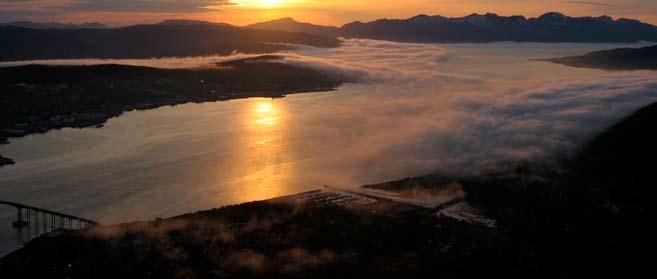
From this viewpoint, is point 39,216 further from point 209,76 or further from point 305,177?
point 209,76

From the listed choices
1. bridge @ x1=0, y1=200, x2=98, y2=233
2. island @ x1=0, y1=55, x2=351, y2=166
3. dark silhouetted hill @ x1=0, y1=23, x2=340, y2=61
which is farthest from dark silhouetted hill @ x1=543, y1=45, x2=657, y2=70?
bridge @ x1=0, y1=200, x2=98, y2=233

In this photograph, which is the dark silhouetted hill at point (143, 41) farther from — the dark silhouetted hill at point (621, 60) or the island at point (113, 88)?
the dark silhouetted hill at point (621, 60)

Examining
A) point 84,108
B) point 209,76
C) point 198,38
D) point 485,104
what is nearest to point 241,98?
point 209,76

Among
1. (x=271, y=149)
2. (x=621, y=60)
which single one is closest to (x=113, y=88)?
(x=271, y=149)

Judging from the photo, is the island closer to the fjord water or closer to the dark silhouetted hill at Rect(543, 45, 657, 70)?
the fjord water

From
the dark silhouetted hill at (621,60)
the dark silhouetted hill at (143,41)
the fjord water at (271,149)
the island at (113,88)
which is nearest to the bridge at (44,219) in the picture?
the fjord water at (271,149)
